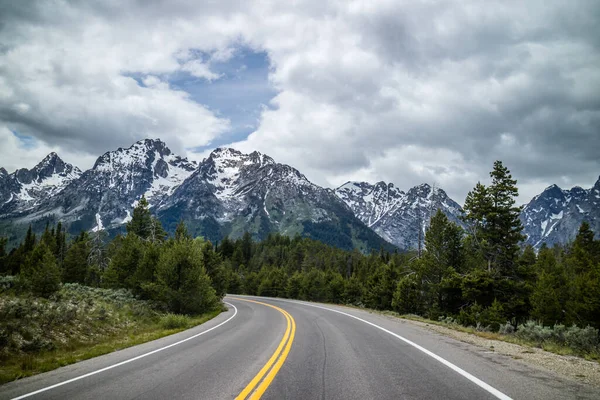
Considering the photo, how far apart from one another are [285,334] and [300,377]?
24.0 feet

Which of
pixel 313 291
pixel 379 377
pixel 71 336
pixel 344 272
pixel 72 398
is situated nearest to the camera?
pixel 72 398

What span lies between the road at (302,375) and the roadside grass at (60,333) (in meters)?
1.13

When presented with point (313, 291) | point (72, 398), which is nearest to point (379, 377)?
point (72, 398)

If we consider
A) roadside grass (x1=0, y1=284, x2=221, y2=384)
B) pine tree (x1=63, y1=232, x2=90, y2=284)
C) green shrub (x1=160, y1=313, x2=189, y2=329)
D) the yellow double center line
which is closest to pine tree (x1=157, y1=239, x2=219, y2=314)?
roadside grass (x1=0, y1=284, x2=221, y2=384)

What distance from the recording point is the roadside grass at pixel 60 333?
938 cm

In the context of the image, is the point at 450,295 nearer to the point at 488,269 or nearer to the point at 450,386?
the point at 488,269

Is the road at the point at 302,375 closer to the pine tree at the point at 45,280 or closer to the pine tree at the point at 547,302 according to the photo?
the pine tree at the point at 45,280

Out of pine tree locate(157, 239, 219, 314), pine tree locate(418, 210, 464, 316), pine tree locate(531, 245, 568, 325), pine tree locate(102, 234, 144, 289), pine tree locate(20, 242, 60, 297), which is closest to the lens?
pine tree locate(157, 239, 219, 314)

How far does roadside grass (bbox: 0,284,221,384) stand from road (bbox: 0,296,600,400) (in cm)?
113

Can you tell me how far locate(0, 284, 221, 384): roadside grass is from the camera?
9.38 meters

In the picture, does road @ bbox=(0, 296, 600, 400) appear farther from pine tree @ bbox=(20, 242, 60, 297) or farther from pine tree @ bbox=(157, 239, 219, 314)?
pine tree @ bbox=(20, 242, 60, 297)

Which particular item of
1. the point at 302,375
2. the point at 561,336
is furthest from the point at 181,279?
the point at 561,336

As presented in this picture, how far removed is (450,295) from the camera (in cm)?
3008

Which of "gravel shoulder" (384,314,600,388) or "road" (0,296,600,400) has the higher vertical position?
"gravel shoulder" (384,314,600,388)
